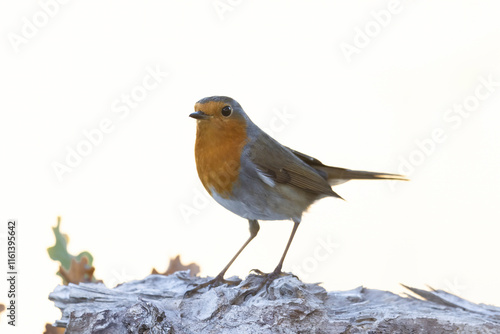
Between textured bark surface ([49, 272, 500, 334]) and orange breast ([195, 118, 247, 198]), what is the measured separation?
524mm

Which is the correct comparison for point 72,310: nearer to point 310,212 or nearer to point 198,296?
point 198,296

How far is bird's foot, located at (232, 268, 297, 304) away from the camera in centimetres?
286

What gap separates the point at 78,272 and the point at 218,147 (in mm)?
1038

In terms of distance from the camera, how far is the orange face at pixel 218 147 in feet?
9.89

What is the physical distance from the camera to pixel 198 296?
302 cm

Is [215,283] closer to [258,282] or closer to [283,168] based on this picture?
[258,282]

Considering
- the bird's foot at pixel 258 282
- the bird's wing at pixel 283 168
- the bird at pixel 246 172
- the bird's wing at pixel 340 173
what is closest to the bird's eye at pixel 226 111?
the bird at pixel 246 172

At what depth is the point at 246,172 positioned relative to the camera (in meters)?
3.05

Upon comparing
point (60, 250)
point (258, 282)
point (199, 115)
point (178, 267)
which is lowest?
point (258, 282)

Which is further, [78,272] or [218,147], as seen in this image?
[78,272]

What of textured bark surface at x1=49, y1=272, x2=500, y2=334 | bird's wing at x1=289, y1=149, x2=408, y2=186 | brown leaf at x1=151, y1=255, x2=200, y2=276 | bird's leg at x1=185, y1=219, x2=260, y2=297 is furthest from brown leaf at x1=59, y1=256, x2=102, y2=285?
bird's wing at x1=289, y1=149, x2=408, y2=186

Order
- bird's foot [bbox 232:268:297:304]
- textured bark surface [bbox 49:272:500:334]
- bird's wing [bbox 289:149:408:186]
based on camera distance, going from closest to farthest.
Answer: textured bark surface [bbox 49:272:500:334]
bird's foot [bbox 232:268:297:304]
bird's wing [bbox 289:149:408:186]

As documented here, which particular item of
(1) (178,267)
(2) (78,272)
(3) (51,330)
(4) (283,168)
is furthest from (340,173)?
(3) (51,330)

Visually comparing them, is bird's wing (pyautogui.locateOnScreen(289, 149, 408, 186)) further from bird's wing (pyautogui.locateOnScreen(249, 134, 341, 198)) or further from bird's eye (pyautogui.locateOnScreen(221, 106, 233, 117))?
bird's eye (pyautogui.locateOnScreen(221, 106, 233, 117))
